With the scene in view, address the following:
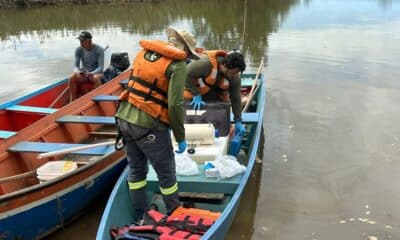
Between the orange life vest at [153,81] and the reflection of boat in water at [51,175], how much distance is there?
1333mm

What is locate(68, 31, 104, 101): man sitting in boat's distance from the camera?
7.28 metres

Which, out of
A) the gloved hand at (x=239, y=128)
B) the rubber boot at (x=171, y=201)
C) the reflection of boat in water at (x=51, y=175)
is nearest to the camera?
the rubber boot at (x=171, y=201)

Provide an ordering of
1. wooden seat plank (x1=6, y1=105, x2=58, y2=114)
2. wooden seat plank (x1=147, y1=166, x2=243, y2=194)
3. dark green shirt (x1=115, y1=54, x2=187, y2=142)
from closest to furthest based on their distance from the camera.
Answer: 1. dark green shirt (x1=115, y1=54, x2=187, y2=142)
2. wooden seat plank (x1=147, y1=166, x2=243, y2=194)
3. wooden seat plank (x1=6, y1=105, x2=58, y2=114)

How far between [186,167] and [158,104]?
3.82ft

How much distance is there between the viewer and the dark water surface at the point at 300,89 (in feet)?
17.1

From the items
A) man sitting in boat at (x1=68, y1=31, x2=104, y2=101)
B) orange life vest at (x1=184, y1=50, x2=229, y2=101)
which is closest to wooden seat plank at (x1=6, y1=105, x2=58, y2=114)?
man sitting in boat at (x1=68, y1=31, x2=104, y2=101)

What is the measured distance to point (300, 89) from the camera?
10094 millimetres

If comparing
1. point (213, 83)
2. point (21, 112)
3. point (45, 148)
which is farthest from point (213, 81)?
point (21, 112)

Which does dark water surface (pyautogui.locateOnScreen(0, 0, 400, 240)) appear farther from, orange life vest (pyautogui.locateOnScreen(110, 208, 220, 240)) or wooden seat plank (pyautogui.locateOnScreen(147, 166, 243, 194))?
orange life vest (pyautogui.locateOnScreen(110, 208, 220, 240))

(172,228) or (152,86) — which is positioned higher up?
(152,86)

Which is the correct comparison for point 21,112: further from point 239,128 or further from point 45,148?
point 239,128

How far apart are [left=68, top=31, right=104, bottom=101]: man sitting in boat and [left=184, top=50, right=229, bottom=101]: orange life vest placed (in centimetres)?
238

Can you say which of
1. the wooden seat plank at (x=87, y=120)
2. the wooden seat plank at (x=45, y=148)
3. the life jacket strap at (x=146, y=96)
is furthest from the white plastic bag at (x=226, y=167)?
the wooden seat plank at (x=87, y=120)

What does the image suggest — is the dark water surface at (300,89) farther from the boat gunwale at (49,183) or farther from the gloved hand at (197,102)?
the gloved hand at (197,102)
